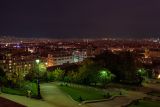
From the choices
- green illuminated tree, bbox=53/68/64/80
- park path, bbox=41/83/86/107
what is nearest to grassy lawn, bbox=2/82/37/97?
park path, bbox=41/83/86/107

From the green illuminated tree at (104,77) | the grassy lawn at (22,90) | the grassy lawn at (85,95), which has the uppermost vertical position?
the green illuminated tree at (104,77)

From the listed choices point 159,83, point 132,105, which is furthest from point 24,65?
point 132,105

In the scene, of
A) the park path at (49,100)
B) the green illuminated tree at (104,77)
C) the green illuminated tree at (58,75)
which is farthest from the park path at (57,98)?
the green illuminated tree at (58,75)

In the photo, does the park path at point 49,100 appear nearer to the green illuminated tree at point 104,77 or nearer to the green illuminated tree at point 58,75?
the green illuminated tree at point 104,77

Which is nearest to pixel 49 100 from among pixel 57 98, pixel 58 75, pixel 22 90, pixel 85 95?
pixel 57 98

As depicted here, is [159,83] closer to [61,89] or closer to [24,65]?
[61,89]

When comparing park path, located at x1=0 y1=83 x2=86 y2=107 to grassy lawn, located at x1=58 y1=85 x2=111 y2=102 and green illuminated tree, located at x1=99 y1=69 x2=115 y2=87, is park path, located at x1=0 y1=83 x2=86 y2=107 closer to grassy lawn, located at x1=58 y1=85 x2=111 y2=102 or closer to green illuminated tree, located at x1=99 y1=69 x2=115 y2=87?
grassy lawn, located at x1=58 y1=85 x2=111 y2=102

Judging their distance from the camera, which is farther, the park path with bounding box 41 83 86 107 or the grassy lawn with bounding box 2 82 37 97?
the grassy lawn with bounding box 2 82 37 97

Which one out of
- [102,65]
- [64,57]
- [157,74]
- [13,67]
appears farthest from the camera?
[64,57]

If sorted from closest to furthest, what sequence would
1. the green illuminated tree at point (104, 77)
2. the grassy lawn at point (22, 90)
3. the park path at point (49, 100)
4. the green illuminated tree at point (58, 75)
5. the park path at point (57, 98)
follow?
the park path at point (49, 100) < the park path at point (57, 98) < the grassy lawn at point (22, 90) < the green illuminated tree at point (104, 77) < the green illuminated tree at point (58, 75)

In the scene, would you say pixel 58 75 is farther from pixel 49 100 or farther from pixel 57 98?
pixel 49 100

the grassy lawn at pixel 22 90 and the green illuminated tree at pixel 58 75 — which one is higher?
the green illuminated tree at pixel 58 75
